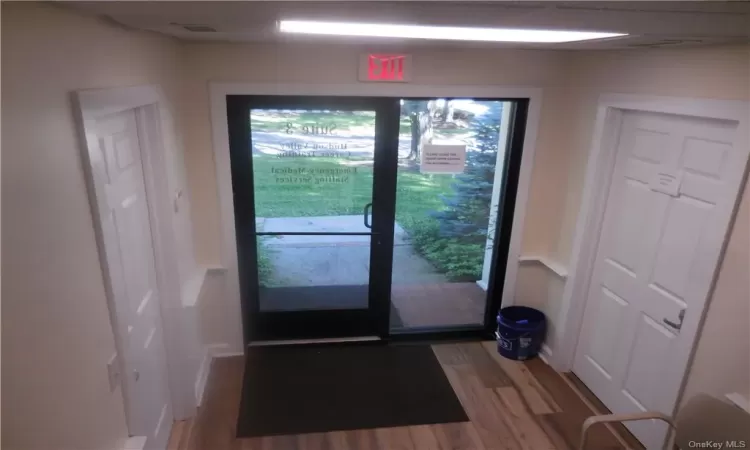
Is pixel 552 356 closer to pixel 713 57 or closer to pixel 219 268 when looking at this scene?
pixel 713 57

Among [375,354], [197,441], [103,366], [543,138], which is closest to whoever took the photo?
[103,366]

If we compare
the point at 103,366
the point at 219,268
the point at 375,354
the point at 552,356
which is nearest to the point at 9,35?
the point at 103,366

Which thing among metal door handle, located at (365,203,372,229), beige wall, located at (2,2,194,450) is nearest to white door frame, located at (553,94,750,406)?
metal door handle, located at (365,203,372,229)

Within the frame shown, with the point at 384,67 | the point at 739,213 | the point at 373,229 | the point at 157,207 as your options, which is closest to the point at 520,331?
the point at 373,229

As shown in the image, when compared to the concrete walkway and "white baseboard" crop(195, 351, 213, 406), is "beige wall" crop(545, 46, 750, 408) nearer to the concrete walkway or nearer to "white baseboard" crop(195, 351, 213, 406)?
the concrete walkway

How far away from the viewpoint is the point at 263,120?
297 cm

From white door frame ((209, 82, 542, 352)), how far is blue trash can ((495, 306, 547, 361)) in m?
0.55

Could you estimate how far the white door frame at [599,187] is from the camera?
211 cm

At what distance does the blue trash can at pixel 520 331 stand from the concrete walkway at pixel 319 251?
37.2 inches

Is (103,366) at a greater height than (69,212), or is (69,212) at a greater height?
(69,212)

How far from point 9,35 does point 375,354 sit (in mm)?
2945

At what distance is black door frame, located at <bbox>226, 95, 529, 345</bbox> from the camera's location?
2941 millimetres

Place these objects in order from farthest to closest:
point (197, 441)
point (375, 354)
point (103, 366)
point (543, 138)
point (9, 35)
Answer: point (375, 354), point (543, 138), point (197, 441), point (103, 366), point (9, 35)

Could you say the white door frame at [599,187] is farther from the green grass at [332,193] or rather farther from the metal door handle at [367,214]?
the metal door handle at [367,214]
